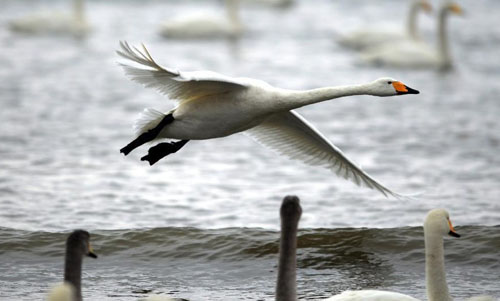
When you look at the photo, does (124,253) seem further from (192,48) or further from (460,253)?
(192,48)

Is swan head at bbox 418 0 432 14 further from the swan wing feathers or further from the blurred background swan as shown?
the swan wing feathers

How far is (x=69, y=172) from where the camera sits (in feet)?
43.0

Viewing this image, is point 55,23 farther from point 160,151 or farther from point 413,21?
point 160,151

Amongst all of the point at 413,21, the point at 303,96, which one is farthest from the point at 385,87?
the point at 413,21

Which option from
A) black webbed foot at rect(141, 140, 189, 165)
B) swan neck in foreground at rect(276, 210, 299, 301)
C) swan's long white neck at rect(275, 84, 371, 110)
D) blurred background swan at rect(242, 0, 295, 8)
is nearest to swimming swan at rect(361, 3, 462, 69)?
blurred background swan at rect(242, 0, 295, 8)

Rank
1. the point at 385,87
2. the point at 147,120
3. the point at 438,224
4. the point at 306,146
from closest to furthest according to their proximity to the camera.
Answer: the point at 438,224 < the point at 385,87 < the point at 147,120 < the point at 306,146

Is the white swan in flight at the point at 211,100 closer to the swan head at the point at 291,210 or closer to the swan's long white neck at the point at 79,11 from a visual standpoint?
the swan head at the point at 291,210

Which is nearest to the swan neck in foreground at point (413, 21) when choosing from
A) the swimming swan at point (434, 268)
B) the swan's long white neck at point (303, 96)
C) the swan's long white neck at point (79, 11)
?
A: the swan's long white neck at point (79, 11)

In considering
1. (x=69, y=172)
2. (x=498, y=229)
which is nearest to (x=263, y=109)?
(x=498, y=229)

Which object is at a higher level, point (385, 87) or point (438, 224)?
point (385, 87)

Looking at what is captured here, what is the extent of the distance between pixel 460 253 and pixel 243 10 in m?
20.6

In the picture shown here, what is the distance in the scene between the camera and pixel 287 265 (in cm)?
721

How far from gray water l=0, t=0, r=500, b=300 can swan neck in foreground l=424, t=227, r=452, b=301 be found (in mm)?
1289

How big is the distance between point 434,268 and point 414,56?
1414 cm
